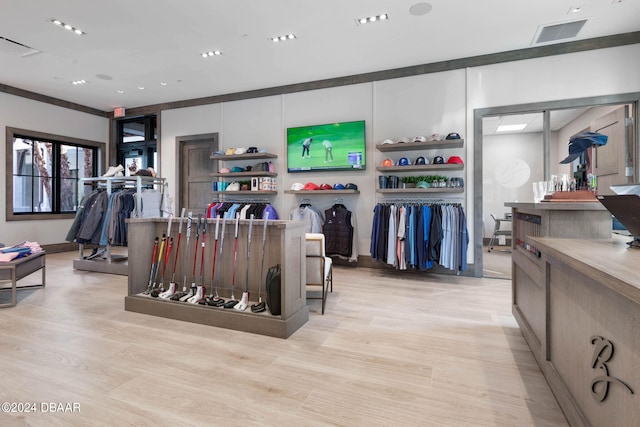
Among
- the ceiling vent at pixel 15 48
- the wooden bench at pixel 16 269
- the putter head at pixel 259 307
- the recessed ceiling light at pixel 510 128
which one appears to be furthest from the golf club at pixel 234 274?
the ceiling vent at pixel 15 48

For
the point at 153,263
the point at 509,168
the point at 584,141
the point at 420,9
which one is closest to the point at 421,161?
the point at 509,168

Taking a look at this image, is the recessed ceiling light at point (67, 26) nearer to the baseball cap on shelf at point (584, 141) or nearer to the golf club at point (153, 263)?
the golf club at point (153, 263)

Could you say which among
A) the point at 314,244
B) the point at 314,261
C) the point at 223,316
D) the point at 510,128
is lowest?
the point at 223,316

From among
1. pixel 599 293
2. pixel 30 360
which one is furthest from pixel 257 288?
pixel 599 293

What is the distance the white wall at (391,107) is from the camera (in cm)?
436

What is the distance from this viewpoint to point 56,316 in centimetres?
308

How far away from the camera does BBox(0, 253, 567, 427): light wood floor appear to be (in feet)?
5.43

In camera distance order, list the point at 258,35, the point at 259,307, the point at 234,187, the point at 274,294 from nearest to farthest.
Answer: the point at 274,294, the point at 259,307, the point at 258,35, the point at 234,187

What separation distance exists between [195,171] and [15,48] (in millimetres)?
3258

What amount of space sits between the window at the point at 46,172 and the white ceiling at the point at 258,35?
1.22 metres

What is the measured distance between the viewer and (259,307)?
2811 mm

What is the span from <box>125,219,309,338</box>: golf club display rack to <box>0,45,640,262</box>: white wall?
9.04 ft

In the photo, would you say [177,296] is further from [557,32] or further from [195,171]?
[557,32]

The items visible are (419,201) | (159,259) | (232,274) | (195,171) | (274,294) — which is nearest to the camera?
(274,294)
